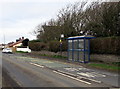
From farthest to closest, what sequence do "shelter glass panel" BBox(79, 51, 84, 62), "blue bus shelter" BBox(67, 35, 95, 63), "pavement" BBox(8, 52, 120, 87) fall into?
"shelter glass panel" BBox(79, 51, 84, 62) → "blue bus shelter" BBox(67, 35, 95, 63) → "pavement" BBox(8, 52, 120, 87)

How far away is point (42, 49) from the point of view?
35.8m

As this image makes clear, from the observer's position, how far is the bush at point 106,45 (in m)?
17.4

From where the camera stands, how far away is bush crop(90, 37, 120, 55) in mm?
17389

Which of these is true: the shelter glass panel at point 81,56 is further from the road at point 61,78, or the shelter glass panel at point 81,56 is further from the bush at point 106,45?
the road at point 61,78

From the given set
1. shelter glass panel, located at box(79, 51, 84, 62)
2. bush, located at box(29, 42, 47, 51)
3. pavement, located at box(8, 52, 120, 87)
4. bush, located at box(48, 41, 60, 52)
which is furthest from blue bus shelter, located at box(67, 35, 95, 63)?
bush, located at box(29, 42, 47, 51)

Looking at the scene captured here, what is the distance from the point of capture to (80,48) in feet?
65.3

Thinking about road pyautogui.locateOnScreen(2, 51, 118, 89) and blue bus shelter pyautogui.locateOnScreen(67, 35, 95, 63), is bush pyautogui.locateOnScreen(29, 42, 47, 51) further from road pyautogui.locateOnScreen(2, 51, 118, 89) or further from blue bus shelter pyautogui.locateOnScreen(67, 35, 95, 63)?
road pyautogui.locateOnScreen(2, 51, 118, 89)

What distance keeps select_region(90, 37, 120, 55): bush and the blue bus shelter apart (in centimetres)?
100

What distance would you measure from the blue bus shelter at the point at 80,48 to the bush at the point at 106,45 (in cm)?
100

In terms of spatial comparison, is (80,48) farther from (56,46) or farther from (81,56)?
(56,46)

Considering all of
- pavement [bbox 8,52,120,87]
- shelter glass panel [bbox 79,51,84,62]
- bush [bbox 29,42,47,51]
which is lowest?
pavement [bbox 8,52,120,87]

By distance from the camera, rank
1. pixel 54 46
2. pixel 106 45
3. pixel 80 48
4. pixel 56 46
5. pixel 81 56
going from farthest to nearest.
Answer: pixel 54 46 < pixel 56 46 < pixel 80 48 < pixel 81 56 < pixel 106 45

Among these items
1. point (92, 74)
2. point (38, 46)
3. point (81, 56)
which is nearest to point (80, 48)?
point (81, 56)

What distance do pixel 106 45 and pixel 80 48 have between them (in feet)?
8.82
